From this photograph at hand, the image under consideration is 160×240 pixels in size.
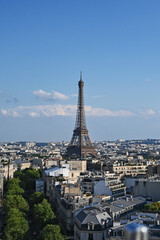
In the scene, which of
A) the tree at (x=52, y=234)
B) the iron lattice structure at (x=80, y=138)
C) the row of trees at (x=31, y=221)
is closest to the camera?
the tree at (x=52, y=234)

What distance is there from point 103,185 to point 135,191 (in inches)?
175

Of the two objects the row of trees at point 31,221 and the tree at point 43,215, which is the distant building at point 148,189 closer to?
the row of trees at point 31,221

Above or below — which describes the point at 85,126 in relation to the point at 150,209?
above

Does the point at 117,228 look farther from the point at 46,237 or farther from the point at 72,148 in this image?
the point at 72,148

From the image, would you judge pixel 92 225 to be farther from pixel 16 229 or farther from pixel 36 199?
pixel 36 199

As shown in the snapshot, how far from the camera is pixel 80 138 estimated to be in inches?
4788

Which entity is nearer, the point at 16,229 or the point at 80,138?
the point at 16,229

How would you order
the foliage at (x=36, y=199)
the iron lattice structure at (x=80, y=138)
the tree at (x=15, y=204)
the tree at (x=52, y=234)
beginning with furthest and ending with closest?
the iron lattice structure at (x=80, y=138) < the foliage at (x=36, y=199) < the tree at (x=15, y=204) < the tree at (x=52, y=234)

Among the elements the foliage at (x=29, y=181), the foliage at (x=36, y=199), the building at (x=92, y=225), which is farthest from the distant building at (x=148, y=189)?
the foliage at (x=29, y=181)

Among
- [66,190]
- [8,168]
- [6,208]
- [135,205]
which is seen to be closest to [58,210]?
[66,190]

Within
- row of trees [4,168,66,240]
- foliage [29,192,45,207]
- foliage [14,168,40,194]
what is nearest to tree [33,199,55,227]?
row of trees [4,168,66,240]

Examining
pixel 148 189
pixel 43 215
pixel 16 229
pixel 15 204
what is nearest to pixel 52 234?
pixel 16 229

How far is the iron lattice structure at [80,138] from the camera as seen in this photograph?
119 metres

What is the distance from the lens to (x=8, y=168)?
6975cm
